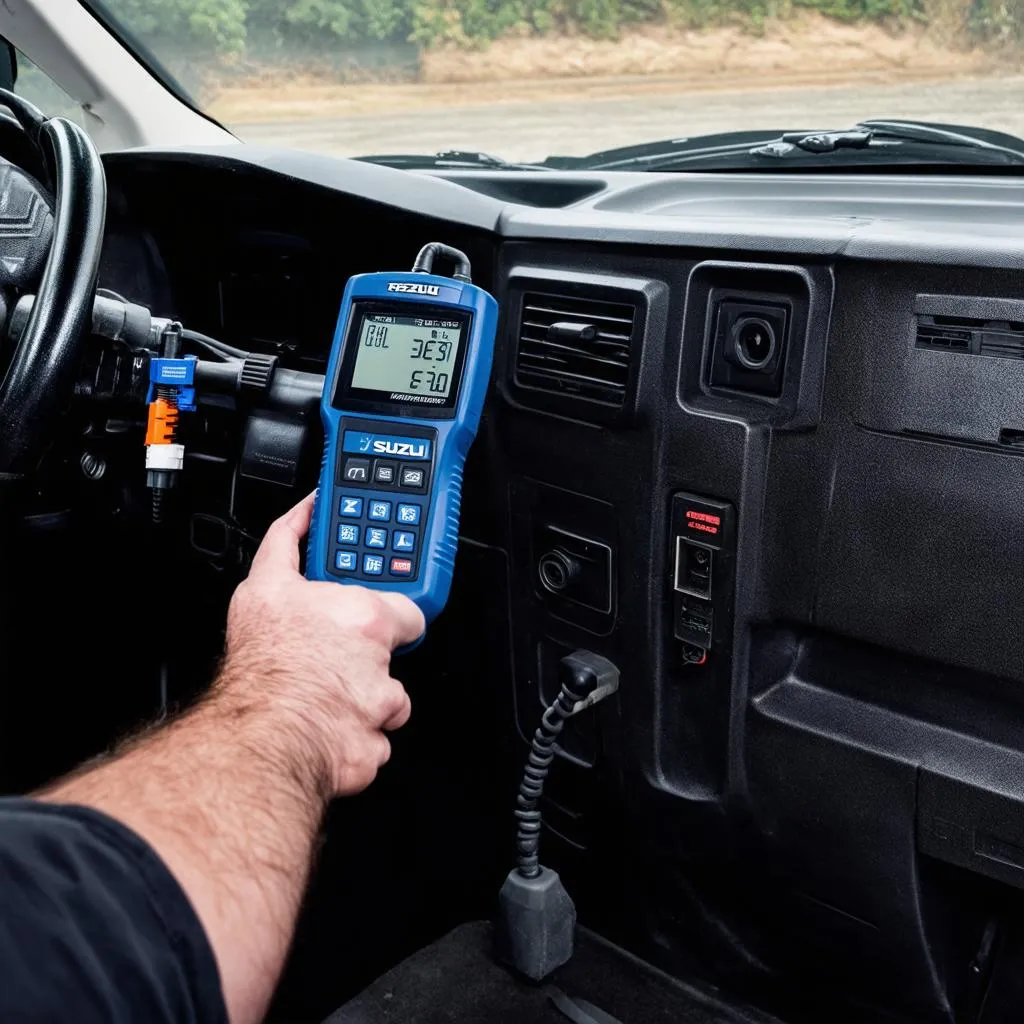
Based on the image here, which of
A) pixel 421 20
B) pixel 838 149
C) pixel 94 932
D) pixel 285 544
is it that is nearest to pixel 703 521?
pixel 285 544

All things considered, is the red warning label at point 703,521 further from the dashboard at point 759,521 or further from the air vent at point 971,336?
the air vent at point 971,336

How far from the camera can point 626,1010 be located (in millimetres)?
1613

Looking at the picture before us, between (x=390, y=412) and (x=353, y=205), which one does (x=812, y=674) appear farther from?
(x=353, y=205)

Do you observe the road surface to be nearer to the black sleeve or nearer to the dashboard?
the dashboard

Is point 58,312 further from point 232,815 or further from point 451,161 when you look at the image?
point 451,161

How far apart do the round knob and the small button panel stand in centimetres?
28

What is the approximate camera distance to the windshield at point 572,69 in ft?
5.46

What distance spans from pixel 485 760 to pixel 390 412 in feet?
2.45

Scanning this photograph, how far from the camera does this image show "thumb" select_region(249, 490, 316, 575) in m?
1.16

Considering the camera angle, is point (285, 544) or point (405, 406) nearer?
point (285, 544)

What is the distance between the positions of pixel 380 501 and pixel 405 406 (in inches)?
5.0

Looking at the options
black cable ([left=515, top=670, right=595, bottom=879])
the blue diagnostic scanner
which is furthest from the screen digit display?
black cable ([left=515, top=670, right=595, bottom=879])

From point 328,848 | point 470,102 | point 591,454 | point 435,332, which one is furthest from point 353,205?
point 328,848

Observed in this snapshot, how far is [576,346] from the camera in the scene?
57.8 inches
